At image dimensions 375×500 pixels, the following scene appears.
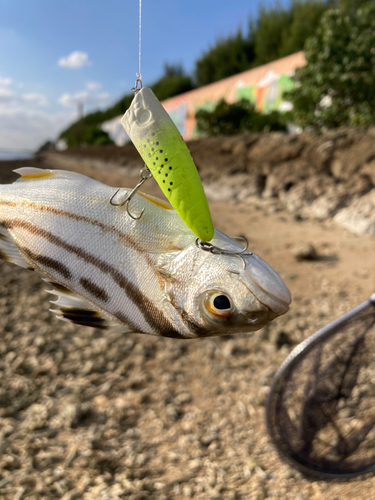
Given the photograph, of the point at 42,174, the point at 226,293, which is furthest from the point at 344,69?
the point at 226,293

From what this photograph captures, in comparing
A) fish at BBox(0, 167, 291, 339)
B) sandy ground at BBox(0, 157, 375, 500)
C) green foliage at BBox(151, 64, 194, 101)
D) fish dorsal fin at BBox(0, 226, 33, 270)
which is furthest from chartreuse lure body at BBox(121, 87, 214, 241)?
green foliage at BBox(151, 64, 194, 101)

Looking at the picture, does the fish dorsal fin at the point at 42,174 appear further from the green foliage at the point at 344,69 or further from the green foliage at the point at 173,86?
the green foliage at the point at 173,86

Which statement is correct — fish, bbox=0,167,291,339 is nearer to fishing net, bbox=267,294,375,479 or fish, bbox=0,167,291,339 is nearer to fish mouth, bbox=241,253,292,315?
fish mouth, bbox=241,253,292,315

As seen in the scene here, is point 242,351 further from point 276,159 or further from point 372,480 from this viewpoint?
point 276,159

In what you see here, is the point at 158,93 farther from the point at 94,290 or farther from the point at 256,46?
the point at 94,290

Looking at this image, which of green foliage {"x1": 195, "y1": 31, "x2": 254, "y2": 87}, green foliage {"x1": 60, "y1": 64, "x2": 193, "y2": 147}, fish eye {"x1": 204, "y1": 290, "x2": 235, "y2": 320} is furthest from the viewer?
green foliage {"x1": 60, "y1": 64, "x2": 193, "y2": 147}

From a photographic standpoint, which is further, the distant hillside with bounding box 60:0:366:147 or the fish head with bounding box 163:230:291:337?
the distant hillside with bounding box 60:0:366:147
